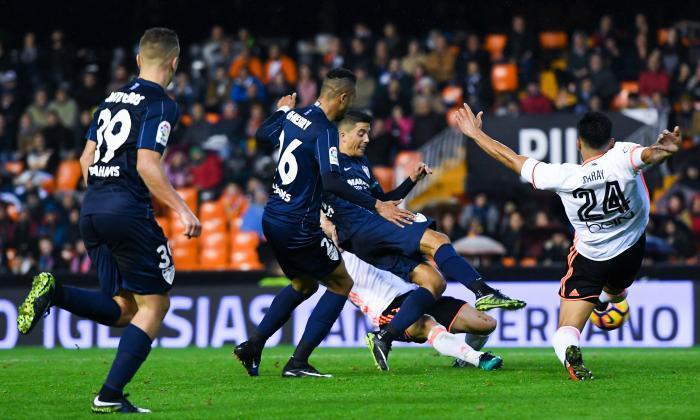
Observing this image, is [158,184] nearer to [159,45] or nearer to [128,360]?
[159,45]

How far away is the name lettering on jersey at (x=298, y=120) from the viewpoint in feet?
29.6

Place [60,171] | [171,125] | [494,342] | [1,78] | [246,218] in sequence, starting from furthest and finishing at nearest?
[1,78], [60,171], [246,218], [494,342], [171,125]

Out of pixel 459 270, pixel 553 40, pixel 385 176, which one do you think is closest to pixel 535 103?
pixel 385 176

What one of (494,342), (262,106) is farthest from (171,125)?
(262,106)

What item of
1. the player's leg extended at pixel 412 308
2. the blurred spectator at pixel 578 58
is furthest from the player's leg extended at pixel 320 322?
the blurred spectator at pixel 578 58

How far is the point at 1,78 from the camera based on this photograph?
22922 mm

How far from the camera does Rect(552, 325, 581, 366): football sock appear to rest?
8734 mm

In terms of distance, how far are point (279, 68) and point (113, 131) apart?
15047 millimetres

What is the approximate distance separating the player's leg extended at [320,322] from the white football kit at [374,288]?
63cm

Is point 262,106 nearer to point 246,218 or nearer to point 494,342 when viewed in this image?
point 246,218

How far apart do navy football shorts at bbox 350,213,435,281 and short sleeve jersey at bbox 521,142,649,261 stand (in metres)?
1.21

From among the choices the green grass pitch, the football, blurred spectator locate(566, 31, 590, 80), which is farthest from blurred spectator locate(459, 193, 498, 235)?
the football

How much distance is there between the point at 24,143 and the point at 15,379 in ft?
40.8

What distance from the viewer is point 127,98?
283 inches
